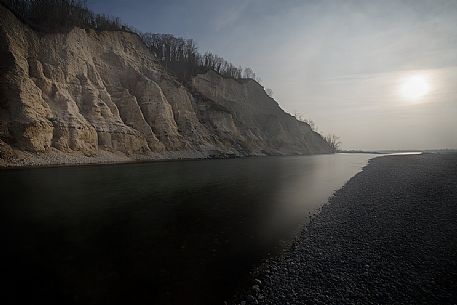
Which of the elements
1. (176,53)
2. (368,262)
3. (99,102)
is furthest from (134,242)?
(176,53)

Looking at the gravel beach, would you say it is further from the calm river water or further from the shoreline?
the shoreline

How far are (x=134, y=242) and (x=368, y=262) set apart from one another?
697 centimetres

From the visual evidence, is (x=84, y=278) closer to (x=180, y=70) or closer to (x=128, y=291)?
(x=128, y=291)

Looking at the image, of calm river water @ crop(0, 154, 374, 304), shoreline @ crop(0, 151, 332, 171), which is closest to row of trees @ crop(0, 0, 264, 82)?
shoreline @ crop(0, 151, 332, 171)

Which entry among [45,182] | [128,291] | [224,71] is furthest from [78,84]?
[224,71]

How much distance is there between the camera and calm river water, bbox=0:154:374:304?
515cm

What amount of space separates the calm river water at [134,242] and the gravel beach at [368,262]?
2.61 ft

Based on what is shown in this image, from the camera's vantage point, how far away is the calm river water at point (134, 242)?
5152 millimetres

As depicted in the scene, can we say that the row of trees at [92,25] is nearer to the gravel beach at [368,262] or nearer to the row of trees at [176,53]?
the row of trees at [176,53]

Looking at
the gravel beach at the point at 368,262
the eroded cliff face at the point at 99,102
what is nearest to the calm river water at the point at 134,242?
the gravel beach at the point at 368,262

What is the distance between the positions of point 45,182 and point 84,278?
49.3 ft

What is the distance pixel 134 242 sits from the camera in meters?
7.64

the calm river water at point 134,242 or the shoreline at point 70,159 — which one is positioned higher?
the shoreline at point 70,159

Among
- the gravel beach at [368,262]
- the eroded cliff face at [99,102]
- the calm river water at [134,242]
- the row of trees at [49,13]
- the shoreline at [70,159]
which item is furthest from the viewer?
the row of trees at [49,13]
